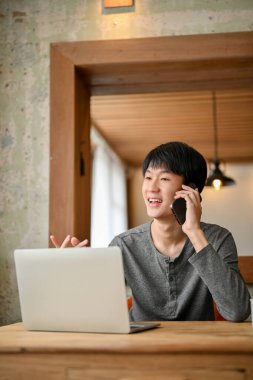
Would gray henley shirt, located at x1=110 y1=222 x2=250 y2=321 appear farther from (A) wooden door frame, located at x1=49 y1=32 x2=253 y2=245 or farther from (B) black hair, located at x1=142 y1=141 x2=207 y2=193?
(A) wooden door frame, located at x1=49 y1=32 x2=253 y2=245

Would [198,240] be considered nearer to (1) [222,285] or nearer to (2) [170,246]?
(1) [222,285]

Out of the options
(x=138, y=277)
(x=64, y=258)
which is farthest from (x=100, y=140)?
(x=64, y=258)

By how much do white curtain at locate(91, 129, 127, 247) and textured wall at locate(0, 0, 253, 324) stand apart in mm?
3472

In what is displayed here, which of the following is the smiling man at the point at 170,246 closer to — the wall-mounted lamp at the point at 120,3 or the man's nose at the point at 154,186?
the man's nose at the point at 154,186

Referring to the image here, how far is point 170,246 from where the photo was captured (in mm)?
1944

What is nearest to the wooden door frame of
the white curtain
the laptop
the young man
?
the young man

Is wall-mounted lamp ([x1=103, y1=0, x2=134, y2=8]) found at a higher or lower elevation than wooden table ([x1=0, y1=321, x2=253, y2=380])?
higher

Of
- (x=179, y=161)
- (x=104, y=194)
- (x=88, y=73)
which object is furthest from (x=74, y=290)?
(x=104, y=194)

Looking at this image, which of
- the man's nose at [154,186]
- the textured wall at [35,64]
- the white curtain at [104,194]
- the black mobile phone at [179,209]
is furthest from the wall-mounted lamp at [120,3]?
Answer: the white curtain at [104,194]

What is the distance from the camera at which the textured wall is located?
252 centimetres

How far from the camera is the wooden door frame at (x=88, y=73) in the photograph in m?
2.47

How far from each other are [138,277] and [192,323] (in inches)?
15.6

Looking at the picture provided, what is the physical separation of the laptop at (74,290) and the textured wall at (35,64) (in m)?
1.10

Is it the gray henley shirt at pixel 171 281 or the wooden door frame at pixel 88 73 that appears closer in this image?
the gray henley shirt at pixel 171 281
